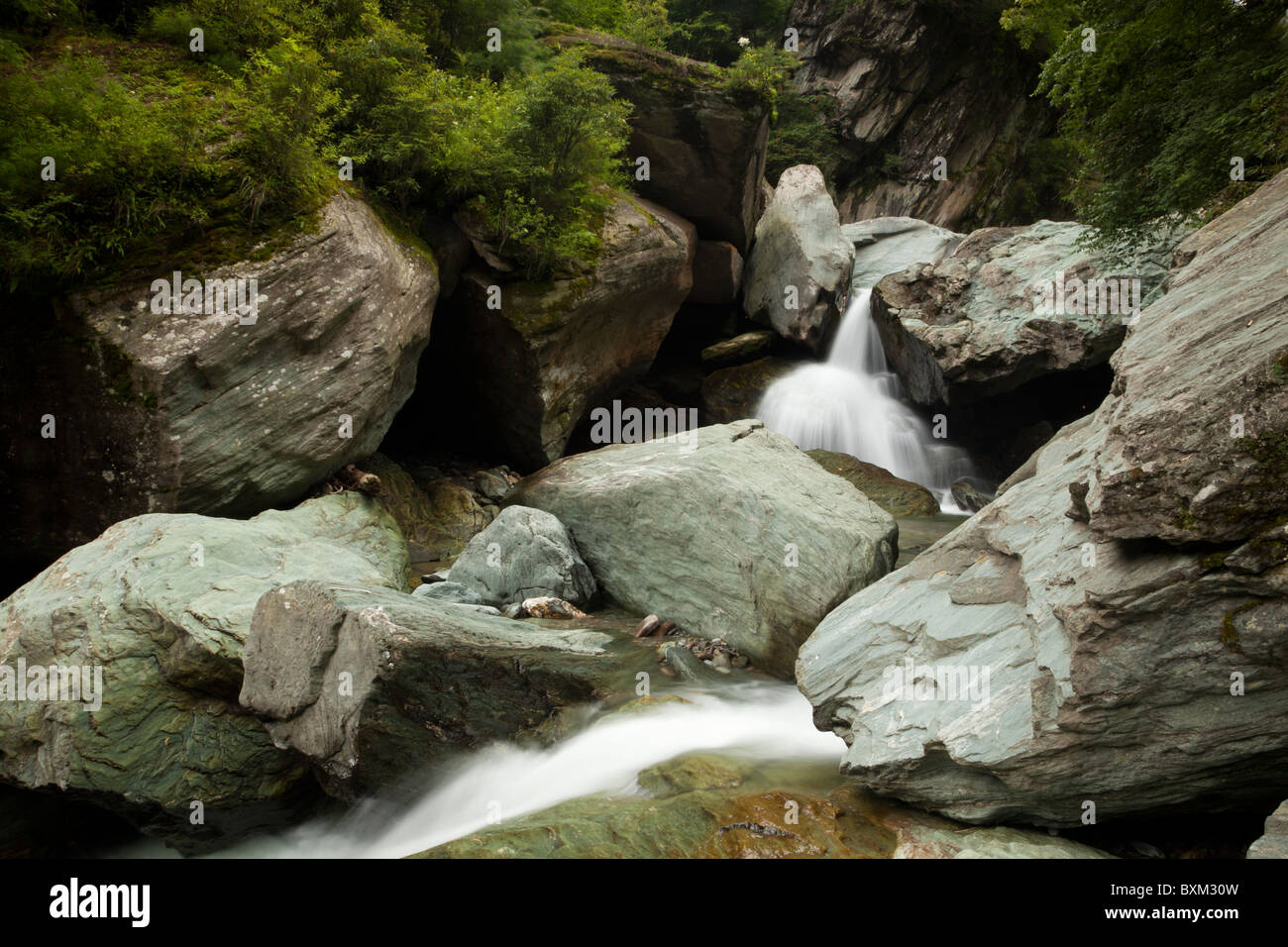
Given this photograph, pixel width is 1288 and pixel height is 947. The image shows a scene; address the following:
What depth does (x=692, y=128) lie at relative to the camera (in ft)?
55.5

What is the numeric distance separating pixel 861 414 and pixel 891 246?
770 cm

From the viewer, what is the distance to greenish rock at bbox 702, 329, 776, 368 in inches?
772

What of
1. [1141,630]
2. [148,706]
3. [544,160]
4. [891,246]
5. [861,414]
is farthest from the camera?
[891,246]

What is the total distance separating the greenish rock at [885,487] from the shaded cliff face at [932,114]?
1845cm

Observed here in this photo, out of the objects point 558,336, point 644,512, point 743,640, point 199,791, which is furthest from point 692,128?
point 199,791

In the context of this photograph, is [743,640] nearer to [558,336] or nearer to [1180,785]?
[1180,785]

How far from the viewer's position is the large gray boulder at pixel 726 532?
Answer: 309 inches

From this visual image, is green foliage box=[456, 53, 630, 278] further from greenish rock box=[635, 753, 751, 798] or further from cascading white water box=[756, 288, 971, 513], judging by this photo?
greenish rock box=[635, 753, 751, 798]

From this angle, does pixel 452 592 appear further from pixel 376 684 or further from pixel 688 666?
pixel 376 684

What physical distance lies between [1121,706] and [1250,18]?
9393 mm

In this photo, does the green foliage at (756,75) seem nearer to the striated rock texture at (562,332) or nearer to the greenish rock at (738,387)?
the striated rock texture at (562,332)

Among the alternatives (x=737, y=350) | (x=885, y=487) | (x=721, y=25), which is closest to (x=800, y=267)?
(x=737, y=350)

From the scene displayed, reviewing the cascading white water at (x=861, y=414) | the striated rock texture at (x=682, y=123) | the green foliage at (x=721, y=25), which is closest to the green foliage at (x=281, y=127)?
the striated rock texture at (x=682, y=123)

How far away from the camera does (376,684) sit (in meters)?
5.14
